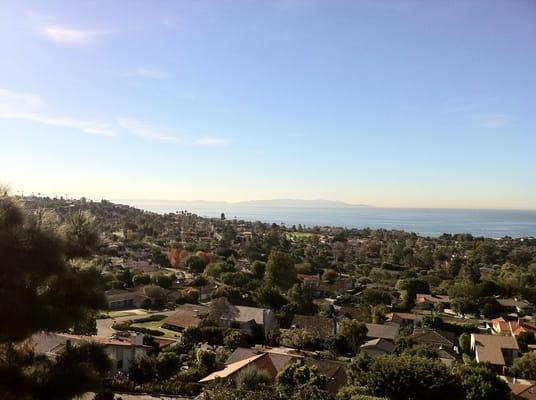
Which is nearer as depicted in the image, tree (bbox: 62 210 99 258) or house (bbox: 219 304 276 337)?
tree (bbox: 62 210 99 258)

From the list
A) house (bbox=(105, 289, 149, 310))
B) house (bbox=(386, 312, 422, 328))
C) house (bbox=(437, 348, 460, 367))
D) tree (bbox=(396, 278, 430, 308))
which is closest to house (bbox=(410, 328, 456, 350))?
house (bbox=(437, 348, 460, 367))

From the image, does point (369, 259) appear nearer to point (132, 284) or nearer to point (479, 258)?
point (479, 258)

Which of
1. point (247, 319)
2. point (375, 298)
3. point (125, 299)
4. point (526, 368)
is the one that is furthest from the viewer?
point (375, 298)

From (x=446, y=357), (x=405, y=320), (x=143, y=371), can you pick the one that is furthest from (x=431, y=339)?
(x=143, y=371)

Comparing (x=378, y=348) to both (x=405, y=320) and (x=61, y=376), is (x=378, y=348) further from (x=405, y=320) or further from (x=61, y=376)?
(x=61, y=376)

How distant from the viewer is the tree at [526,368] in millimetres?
24109

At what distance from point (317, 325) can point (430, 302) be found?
1777cm

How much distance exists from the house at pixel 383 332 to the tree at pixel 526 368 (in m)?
6.33

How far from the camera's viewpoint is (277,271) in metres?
43.8

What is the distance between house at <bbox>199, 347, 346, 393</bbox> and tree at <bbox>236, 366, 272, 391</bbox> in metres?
0.55

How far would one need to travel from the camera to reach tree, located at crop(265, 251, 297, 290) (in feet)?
143

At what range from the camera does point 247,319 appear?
100 ft

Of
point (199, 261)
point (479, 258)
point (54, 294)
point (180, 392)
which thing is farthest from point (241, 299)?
point (479, 258)

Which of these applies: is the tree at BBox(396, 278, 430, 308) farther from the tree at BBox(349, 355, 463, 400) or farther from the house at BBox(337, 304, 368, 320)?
the tree at BBox(349, 355, 463, 400)
